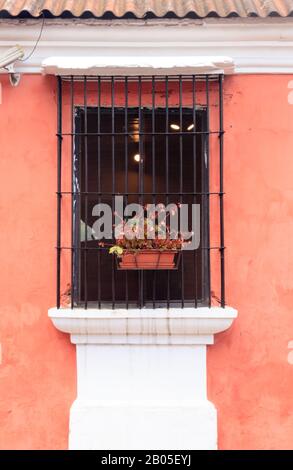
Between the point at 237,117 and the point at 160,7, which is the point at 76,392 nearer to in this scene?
the point at 237,117

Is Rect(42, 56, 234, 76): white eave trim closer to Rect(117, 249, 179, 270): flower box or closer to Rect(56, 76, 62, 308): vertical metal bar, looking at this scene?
Rect(56, 76, 62, 308): vertical metal bar

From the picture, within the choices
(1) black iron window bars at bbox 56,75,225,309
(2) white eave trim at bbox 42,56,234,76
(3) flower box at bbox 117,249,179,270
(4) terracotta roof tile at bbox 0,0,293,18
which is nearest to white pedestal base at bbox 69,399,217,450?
(1) black iron window bars at bbox 56,75,225,309

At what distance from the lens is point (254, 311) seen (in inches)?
157

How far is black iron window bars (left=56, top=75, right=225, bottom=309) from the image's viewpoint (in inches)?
154

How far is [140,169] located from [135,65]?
82cm

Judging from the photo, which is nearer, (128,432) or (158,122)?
(128,432)

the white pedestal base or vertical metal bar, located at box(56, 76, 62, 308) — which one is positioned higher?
vertical metal bar, located at box(56, 76, 62, 308)

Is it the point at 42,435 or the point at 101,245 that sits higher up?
the point at 101,245

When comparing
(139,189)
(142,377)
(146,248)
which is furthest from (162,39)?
(142,377)

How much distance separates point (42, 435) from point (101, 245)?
1629 millimetres

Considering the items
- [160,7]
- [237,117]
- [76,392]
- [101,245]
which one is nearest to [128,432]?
[76,392]

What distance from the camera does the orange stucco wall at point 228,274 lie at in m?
3.94

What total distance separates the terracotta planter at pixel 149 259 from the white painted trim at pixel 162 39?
1592mm

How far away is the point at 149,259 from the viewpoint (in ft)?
12.2
